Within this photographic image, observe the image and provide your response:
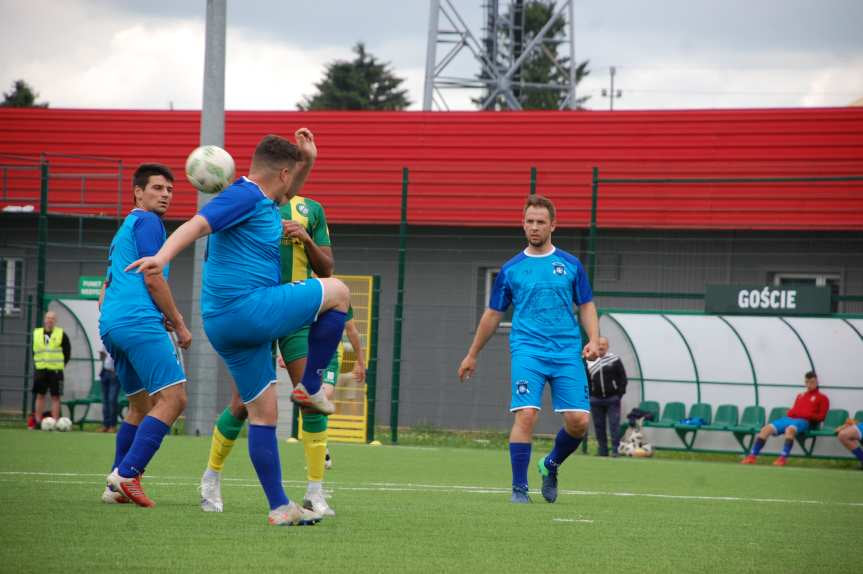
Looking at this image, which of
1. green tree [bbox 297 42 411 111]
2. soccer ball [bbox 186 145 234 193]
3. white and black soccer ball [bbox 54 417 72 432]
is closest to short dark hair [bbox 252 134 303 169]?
soccer ball [bbox 186 145 234 193]

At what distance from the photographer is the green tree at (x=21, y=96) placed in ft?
203

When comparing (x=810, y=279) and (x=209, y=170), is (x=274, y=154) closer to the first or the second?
(x=209, y=170)

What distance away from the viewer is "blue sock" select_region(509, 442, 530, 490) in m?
8.35

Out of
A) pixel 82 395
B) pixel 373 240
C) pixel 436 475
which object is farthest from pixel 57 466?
pixel 373 240

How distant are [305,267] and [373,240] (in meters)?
15.2

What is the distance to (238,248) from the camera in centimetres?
603

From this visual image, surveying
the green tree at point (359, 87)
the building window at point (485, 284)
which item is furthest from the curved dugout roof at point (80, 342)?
the green tree at point (359, 87)

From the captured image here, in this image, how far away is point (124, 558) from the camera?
16.2ft

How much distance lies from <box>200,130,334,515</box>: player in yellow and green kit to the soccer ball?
0.40 m

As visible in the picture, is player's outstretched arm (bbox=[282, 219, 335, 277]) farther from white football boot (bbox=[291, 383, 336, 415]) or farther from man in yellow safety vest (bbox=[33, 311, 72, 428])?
man in yellow safety vest (bbox=[33, 311, 72, 428])

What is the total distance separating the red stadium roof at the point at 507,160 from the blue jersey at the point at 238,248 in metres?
12.8

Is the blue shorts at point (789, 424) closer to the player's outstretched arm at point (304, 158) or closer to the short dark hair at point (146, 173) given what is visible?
the player's outstretched arm at point (304, 158)

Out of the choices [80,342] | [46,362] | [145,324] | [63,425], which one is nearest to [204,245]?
[46,362]

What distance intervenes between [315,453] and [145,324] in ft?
4.63
